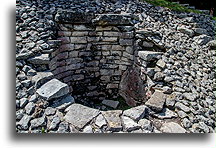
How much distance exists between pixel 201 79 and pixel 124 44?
1328mm

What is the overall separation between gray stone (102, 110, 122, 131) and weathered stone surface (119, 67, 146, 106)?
3.42 feet

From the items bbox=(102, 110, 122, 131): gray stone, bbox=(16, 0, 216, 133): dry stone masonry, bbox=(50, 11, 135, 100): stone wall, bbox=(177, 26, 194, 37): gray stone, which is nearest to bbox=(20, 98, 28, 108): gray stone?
bbox=(16, 0, 216, 133): dry stone masonry

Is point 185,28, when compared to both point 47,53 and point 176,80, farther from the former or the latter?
point 47,53

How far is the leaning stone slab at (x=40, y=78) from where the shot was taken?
2127 mm

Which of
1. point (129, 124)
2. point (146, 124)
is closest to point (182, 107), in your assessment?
point (146, 124)

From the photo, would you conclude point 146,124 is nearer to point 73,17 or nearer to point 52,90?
point 52,90

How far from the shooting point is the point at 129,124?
6.40ft

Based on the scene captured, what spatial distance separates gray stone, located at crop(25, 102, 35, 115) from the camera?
6.25 feet

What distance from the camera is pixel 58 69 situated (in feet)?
9.86

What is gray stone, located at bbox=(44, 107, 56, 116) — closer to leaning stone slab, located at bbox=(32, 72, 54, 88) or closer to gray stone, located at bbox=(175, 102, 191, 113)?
leaning stone slab, located at bbox=(32, 72, 54, 88)

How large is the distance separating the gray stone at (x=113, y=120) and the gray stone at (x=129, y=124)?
52 mm

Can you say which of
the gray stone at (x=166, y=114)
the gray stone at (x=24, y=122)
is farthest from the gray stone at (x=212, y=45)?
the gray stone at (x=24, y=122)
